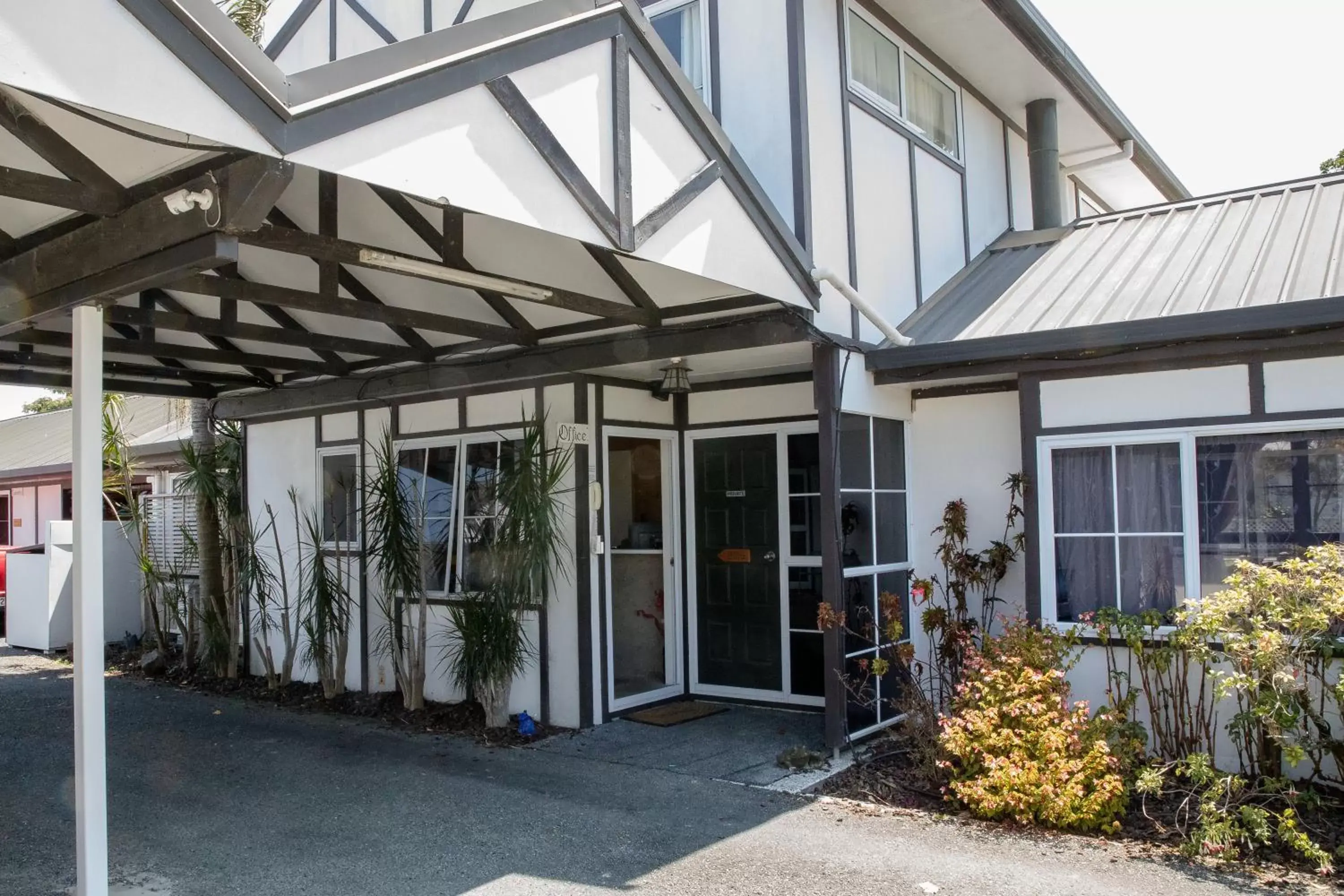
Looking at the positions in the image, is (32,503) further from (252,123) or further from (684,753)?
(252,123)

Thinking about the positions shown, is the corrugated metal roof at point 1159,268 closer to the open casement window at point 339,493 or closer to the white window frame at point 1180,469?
the white window frame at point 1180,469

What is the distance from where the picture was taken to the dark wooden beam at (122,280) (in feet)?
12.5

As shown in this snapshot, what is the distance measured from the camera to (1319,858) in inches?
177

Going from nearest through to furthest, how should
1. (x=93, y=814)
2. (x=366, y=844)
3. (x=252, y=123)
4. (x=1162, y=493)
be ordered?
(x=252, y=123) → (x=93, y=814) → (x=366, y=844) → (x=1162, y=493)

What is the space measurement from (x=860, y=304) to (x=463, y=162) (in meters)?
3.18

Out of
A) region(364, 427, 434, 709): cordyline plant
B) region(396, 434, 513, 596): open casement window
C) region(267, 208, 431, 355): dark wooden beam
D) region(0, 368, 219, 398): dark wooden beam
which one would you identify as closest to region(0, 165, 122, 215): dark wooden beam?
region(267, 208, 431, 355): dark wooden beam

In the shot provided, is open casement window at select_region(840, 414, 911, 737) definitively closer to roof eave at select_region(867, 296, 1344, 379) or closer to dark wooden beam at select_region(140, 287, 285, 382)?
roof eave at select_region(867, 296, 1344, 379)

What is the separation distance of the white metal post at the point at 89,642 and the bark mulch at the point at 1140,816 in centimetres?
369

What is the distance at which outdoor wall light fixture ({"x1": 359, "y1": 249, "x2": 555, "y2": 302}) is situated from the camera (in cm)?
505

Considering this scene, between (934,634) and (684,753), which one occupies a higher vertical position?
(934,634)

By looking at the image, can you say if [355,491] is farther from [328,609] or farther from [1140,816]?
[1140,816]

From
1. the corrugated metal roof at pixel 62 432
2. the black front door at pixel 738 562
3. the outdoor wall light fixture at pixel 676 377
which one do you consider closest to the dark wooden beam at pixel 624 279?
the outdoor wall light fixture at pixel 676 377

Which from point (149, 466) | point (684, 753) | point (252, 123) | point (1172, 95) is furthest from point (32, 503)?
point (1172, 95)

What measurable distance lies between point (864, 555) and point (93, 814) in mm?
4838
